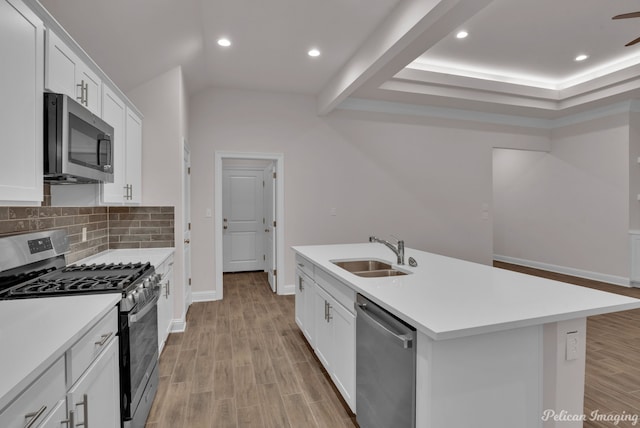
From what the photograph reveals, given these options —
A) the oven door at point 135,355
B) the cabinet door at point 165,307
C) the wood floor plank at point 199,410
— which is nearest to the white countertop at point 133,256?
the cabinet door at point 165,307

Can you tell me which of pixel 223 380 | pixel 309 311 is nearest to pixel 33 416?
pixel 223 380

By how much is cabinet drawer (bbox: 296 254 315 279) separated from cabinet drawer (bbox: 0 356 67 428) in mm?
1855

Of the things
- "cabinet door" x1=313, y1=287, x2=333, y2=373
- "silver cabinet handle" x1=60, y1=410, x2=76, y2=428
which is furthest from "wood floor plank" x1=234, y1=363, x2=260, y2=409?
"silver cabinet handle" x1=60, y1=410, x2=76, y2=428

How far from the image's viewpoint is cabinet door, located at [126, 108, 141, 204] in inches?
117

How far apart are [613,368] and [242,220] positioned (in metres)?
5.65

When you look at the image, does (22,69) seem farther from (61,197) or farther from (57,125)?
(61,197)

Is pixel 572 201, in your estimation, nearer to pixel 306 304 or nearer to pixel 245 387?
pixel 306 304

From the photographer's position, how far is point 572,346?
1.49m

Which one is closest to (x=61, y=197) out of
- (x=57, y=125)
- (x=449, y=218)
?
(x=57, y=125)

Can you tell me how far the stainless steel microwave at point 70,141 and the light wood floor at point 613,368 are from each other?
322 centimetres

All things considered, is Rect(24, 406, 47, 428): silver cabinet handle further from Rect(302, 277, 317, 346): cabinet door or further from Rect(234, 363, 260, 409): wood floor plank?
Rect(302, 277, 317, 346): cabinet door

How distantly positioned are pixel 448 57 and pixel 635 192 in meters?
3.78

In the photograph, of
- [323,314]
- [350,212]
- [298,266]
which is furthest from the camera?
[350,212]

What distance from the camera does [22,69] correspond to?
1406 millimetres
